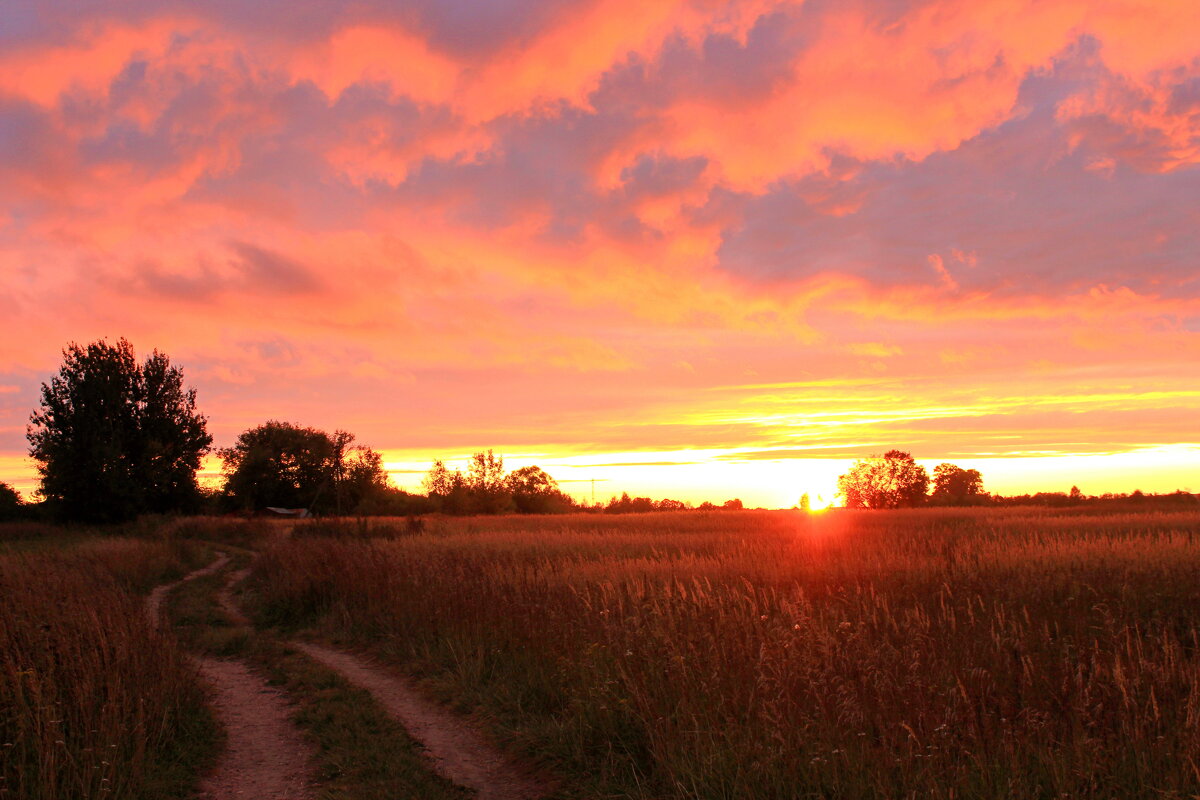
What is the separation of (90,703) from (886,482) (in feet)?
361

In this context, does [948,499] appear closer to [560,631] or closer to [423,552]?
[423,552]

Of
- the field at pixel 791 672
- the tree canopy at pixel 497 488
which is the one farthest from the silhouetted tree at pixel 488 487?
the field at pixel 791 672

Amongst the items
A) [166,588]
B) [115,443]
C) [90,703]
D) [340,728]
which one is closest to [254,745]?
[340,728]

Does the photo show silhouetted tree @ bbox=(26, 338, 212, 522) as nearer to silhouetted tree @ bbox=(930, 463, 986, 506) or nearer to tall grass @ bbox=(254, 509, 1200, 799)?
tall grass @ bbox=(254, 509, 1200, 799)

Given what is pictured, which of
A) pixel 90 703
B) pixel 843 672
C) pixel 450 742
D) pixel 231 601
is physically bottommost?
pixel 231 601

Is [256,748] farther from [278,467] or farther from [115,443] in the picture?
[278,467]

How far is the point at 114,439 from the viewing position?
4906 centimetres

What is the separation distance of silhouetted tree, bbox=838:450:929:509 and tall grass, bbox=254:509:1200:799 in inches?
3845

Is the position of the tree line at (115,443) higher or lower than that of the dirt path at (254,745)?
higher

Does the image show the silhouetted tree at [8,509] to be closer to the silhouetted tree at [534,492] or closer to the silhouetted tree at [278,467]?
the silhouetted tree at [278,467]

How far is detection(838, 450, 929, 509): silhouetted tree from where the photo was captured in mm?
103438

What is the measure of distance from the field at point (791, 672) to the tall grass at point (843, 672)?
1.1 inches

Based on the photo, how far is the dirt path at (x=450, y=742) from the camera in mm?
6273

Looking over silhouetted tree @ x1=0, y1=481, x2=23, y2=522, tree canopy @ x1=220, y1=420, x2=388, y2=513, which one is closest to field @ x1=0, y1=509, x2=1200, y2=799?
silhouetted tree @ x1=0, y1=481, x2=23, y2=522
